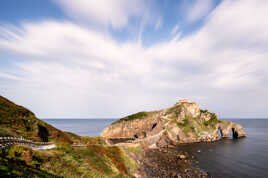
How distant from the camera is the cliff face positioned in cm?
9381

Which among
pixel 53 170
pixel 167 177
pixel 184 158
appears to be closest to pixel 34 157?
pixel 53 170

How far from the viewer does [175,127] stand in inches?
3831

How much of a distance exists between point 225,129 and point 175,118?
4662cm

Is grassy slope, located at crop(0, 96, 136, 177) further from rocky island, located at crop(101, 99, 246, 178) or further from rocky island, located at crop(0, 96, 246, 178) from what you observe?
rocky island, located at crop(101, 99, 246, 178)

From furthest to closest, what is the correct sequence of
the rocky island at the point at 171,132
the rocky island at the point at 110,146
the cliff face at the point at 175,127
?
the cliff face at the point at 175,127 → the rocky island at the point at 171,132 → the rocky island at the point at 110,146

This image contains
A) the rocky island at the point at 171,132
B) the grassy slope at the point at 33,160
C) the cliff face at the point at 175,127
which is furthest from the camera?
the cliff face at the point at 175,127

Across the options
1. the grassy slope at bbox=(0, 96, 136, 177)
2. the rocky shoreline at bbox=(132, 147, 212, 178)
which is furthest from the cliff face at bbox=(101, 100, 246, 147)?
the grassy slope at bbox=(0, 96, 136, 177)

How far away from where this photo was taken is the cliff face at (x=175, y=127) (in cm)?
9381

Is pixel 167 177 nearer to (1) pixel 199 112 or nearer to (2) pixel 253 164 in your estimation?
(2) pixel 253 164

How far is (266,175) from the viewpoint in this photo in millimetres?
41438

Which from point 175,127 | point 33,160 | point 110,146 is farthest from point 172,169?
point 175,127

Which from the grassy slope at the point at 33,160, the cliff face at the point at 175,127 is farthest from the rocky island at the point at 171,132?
the grassy slope at the point at 33,160

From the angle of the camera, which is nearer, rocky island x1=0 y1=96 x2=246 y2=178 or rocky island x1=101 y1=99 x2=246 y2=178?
rocky island x1=0 y1=96 x2=246 y2=178

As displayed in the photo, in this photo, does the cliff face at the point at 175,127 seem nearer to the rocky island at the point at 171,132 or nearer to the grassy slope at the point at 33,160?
the rocky island at the point at 171,132
